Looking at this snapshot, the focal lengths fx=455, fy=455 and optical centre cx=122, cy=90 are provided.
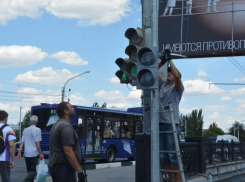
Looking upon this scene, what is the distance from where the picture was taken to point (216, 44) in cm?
1477

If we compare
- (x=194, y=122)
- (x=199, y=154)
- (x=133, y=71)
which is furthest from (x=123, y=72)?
(x=194, y=122)

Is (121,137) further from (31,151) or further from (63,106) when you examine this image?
(63,106)

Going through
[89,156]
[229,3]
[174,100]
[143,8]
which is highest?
[229,3]

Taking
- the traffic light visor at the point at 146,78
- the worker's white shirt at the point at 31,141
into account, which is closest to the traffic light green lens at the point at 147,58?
the traffic light visor at the point at 146,78

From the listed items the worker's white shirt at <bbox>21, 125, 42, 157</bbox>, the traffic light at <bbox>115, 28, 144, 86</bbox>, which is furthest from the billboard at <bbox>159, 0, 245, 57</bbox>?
the worker's white shirt at <bbox>21, 125, 42, 157</bbox>

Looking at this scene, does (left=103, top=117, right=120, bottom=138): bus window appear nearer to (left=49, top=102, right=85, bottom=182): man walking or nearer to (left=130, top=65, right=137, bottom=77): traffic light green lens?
(left=130, top=65, right=137, bottom=77): traffic light green lens

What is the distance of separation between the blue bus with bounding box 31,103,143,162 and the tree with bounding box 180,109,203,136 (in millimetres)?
72683

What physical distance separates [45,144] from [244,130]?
12501 centimetres

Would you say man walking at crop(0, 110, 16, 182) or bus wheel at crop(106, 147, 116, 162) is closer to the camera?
man walking at crop(0, 110, 16, 182)

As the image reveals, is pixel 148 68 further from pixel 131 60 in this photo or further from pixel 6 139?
pixel 6 139

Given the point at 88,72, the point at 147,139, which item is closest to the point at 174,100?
the point at 147,139

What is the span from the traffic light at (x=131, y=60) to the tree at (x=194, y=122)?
87322 mm

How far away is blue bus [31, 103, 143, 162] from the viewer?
2098 cm

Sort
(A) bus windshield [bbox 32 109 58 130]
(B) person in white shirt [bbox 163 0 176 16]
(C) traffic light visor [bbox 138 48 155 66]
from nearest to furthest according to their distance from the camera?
(C) traffic light visor [bbox 138 48 155 66] < (B) person in white shirt [bbox 163 0 176 16] < (A) bus windshield [bbox 32 109 58 130]
